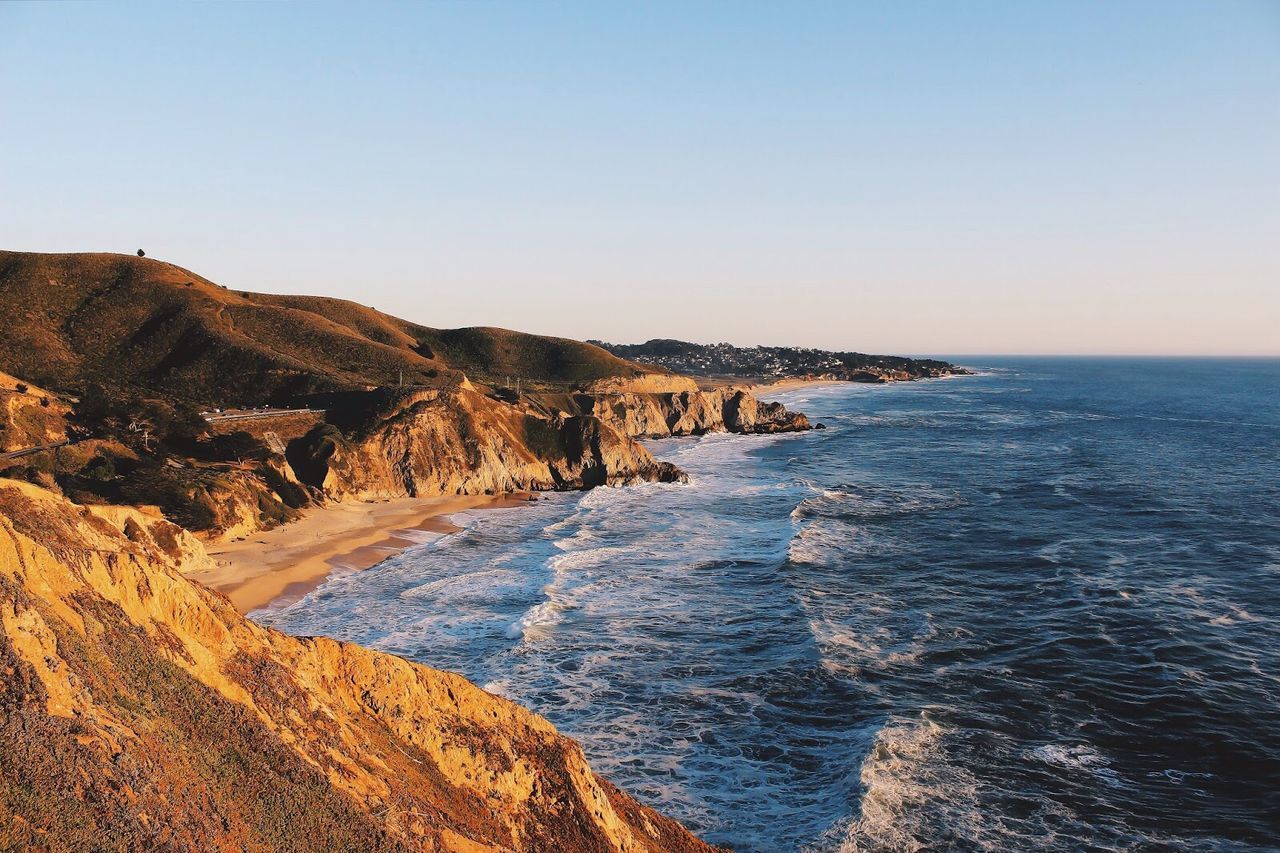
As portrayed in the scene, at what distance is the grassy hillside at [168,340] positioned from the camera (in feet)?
267

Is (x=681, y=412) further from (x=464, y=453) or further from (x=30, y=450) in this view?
(x=30, y=450)

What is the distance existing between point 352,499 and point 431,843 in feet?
169

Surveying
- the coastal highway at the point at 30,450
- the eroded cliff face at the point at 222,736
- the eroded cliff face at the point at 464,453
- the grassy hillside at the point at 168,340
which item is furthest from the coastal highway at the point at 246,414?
the eroded cliff face at the point at 222,736

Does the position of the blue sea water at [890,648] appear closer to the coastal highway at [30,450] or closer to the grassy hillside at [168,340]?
the coastal highway at [30,450]

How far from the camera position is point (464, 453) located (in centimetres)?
6944

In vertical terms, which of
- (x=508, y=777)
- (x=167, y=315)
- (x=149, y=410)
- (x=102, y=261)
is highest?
(x=102, y=261)

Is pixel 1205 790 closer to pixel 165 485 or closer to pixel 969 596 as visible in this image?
pixel 969 596

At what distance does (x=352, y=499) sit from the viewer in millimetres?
60875

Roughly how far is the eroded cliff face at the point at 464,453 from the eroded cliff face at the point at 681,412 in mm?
27532

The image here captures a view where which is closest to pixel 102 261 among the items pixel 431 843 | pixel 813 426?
pixel 813 426

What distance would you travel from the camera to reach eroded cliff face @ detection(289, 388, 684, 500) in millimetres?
62125

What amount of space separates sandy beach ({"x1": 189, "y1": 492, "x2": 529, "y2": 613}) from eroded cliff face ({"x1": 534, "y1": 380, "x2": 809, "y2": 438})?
46.3 meters

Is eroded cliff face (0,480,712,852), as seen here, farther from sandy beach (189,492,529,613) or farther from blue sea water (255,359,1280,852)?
sandy beach (189,492,529,613)

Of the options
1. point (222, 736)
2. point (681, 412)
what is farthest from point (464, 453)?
point (681, 412)
